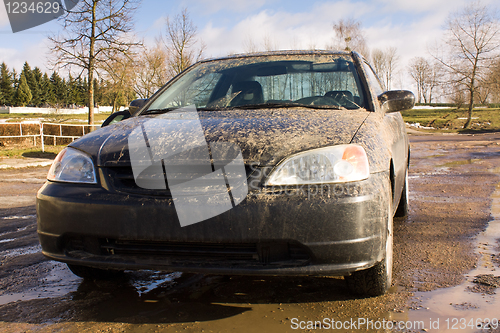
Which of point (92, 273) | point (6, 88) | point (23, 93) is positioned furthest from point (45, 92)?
point (92, 273)

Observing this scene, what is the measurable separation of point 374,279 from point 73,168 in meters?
1.77

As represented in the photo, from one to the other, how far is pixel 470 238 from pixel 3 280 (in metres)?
3.69

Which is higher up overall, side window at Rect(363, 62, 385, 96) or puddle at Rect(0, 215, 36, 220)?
side window at Rect(363, 62, 385, 96)

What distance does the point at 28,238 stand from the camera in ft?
13.0

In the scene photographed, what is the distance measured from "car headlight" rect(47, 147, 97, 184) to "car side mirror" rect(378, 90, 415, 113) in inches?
78.3

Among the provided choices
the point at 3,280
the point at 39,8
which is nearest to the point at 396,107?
the point at 3,280

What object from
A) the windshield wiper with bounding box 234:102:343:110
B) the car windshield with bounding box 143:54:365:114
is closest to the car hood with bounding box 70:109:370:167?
the windshield wiper with bounding box 234:102:343:110

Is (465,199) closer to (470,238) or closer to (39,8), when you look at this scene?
(470,238)

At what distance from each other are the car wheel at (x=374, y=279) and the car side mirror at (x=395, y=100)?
3.24 feet

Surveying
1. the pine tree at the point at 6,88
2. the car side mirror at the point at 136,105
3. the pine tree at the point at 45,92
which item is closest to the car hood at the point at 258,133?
the car side mirror at the point at 136,105

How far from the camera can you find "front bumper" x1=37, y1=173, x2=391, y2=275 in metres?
1.93

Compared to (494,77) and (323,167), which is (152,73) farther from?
(323,167)

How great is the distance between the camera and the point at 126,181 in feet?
7.04

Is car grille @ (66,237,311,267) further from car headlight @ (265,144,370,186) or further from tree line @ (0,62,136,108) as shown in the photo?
tree line @ (0,62,136,108)
